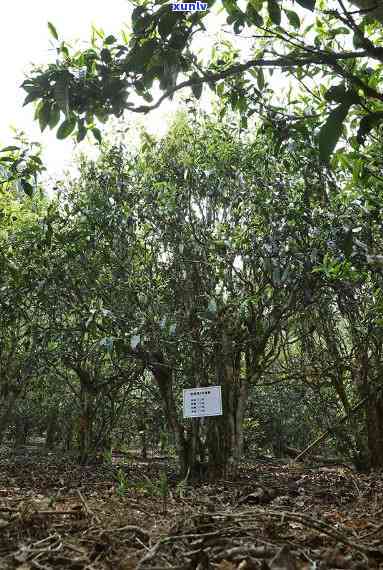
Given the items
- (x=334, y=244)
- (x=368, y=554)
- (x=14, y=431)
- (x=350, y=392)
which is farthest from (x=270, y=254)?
(x=14, y=431)

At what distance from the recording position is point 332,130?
1529 mm

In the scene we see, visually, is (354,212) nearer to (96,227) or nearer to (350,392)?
(96,227)

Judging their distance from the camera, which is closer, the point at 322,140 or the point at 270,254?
the point at 322,140

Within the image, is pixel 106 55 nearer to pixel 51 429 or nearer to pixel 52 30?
pixel 52 30

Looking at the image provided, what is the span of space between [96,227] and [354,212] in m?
4.02

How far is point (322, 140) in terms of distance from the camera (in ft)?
5.07

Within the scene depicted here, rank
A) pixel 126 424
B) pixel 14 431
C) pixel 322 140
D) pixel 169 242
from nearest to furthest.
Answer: pixel 322 140 < pixel 169 242 < pixel 126 424 < pixel 14 431

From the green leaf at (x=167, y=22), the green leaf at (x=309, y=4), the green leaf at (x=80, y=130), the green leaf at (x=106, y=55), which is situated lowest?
the green leaf at (x=309, y=4)

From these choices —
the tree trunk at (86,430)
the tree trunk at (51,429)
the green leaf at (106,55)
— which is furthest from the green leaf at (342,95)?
the tree trunk at (51,429)

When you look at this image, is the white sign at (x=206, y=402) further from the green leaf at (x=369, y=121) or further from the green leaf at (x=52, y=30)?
the green leaf at (x=369, y=121)

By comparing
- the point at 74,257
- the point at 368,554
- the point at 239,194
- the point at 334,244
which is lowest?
the point at 368,554

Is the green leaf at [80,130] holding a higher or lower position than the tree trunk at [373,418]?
higher

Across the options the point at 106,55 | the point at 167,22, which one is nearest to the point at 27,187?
the point at 106,55

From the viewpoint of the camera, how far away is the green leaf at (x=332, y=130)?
1530mm
